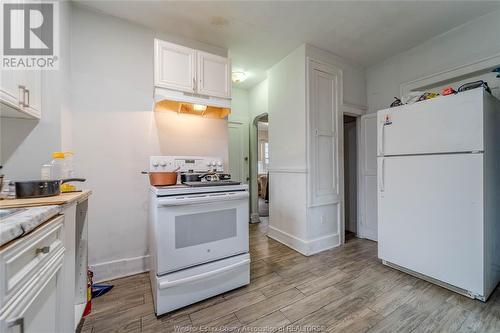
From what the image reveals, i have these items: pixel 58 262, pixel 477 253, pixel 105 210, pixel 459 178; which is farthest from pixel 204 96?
pixel 477 253

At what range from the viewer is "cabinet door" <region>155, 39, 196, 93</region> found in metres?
1.99

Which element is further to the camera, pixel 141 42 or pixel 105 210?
pixel 141 42

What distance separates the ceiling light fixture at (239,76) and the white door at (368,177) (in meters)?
2.08

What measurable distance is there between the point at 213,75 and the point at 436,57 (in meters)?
2.84

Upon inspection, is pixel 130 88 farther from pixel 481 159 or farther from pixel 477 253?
pixel 477 253

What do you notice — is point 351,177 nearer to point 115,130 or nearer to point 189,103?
point 189,103

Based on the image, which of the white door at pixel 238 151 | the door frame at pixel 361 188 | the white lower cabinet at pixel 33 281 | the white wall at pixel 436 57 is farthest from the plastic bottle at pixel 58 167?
the white wall at pixel 436 57

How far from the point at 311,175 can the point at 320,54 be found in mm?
1697

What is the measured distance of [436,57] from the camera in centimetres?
260

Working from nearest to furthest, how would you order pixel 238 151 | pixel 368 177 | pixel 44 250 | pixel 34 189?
pixel 44 250 < pixel 34 189 < pixel 368 177 < pixel 238 151

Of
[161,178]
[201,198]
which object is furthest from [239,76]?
[201,198]

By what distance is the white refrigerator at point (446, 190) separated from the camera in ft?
5.50

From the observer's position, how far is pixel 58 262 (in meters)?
0.99

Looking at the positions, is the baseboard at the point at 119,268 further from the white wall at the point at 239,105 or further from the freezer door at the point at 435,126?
the freezer door at the point at 435,126
